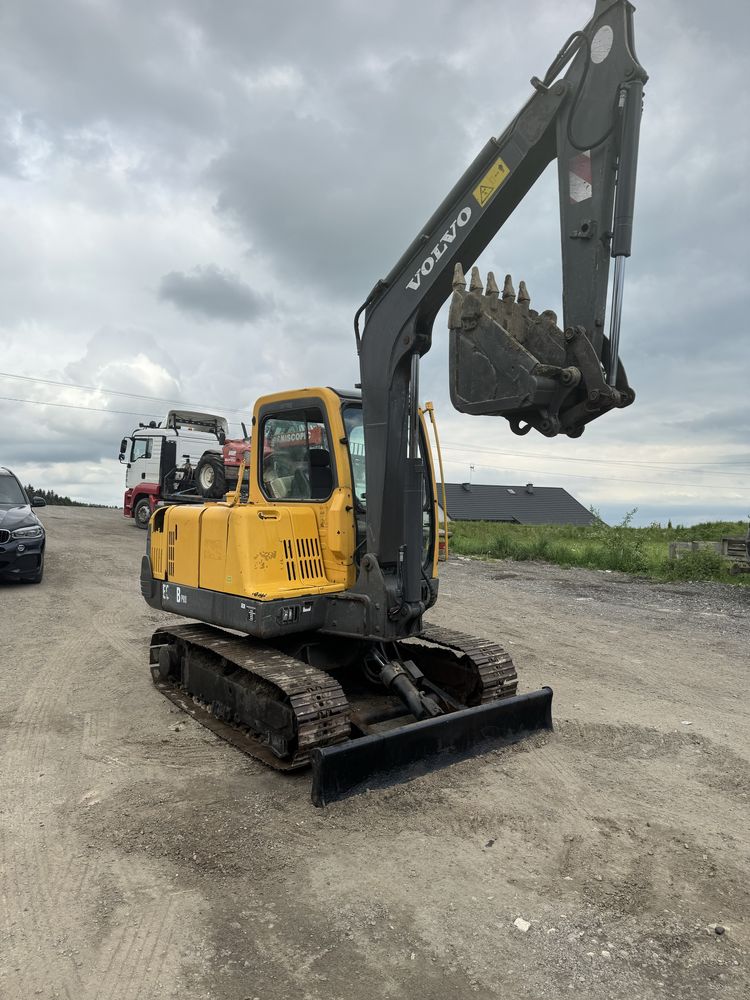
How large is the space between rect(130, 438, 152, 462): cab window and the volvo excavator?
15.7 metres

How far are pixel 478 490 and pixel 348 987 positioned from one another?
150 ft

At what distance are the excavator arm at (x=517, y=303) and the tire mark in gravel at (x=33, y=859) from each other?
2.40 metres

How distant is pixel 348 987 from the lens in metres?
2.85

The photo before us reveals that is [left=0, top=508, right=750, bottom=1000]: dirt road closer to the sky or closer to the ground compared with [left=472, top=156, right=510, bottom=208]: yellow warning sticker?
closer to the ground

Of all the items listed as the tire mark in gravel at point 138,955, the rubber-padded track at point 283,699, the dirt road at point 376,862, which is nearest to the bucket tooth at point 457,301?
the rubber-padded track at point 283,699

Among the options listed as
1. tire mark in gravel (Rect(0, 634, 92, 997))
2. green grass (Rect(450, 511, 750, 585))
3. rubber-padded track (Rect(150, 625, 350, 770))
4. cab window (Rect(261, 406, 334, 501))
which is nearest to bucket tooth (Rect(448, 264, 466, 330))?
cab window (Rect(261, 406, 334, 501))

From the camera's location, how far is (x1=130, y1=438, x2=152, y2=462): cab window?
21.7 metres

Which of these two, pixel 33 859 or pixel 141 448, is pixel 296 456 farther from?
pixel 141 448

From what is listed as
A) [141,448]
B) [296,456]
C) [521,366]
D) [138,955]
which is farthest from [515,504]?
[138,955]

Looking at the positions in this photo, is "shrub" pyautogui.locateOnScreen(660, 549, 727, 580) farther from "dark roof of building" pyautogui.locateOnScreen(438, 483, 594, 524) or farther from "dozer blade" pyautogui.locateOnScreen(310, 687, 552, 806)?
"dark roof of building" pyautogui.locateOnScreen(438, 483, 594, 524)

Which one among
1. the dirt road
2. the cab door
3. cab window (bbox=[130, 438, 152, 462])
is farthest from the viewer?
cab window (bbox=[130, 438, 152, 462])

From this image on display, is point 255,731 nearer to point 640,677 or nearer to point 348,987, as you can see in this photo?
point 348,987

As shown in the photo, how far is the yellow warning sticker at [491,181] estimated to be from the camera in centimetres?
479

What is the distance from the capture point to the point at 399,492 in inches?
210
